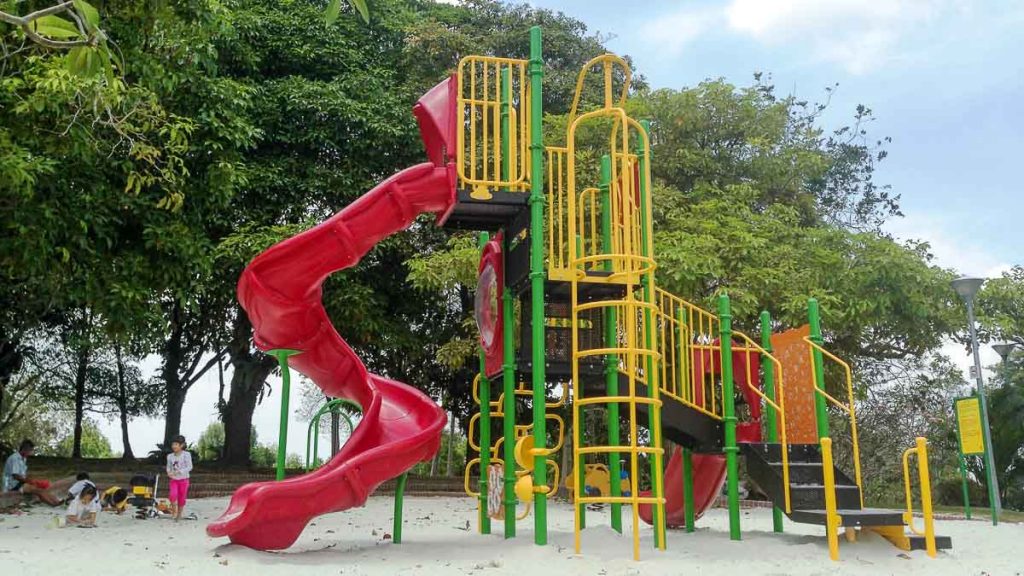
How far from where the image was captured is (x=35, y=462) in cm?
2552

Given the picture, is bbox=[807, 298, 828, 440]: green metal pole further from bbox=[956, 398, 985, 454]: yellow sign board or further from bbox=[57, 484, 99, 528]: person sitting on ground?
bbox=[57, 484, 99, 528]: person sitting on ground

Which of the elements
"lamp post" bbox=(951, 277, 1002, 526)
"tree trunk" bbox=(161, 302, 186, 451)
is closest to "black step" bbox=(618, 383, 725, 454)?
"lamp post" bbox=(951, 277, 1002, 526)

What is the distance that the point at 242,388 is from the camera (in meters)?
24.1

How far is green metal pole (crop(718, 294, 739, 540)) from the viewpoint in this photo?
9.09 m

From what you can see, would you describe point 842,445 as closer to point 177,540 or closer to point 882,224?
point 882,224

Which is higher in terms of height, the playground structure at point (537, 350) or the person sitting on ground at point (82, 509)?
the playground structure at point (537, 350)

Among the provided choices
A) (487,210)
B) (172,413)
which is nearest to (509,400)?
(487,210)

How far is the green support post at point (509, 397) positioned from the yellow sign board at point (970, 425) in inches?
328

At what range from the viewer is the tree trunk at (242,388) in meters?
22.7

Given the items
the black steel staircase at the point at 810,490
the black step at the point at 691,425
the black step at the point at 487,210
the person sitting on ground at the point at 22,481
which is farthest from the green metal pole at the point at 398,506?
the person sitting on ground at the point at 22,481

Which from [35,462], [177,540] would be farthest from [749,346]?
[35,462]

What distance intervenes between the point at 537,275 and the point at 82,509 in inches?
314

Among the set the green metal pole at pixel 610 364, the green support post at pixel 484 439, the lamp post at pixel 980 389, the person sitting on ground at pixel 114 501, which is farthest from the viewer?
the person sitting on ground at pixel 114 501

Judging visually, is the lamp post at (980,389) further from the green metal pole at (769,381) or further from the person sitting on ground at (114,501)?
the person sitting on ground at (114,501)
